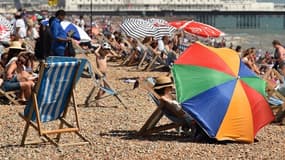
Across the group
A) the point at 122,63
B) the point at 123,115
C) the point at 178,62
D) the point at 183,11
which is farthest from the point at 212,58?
the point at 183,11

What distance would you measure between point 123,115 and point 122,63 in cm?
725

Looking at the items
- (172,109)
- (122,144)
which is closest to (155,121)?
(172,109)

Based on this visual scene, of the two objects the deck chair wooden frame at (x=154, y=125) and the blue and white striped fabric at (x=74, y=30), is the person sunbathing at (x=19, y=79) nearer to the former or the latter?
the deck chair wooden frame at (x=154, y=125)

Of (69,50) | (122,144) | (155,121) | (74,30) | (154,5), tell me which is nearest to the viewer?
(122,144)

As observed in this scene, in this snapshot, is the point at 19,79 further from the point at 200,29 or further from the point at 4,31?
the point at 200,29

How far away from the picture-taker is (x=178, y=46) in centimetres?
1551

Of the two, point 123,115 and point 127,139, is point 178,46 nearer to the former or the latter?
point 123,115

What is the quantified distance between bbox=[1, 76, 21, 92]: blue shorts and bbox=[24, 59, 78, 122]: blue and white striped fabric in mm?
2231

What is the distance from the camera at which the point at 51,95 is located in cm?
595

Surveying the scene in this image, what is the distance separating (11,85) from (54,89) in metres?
2.47

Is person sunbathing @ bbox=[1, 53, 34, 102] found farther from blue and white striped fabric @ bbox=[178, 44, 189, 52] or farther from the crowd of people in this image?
blue and white striped fabric @ bbox=[178, 44, 189, 52]

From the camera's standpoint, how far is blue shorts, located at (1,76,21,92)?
324 inches

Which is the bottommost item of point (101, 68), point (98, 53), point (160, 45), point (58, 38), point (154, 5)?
point (154, 5)

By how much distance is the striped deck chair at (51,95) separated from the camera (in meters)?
5.82
